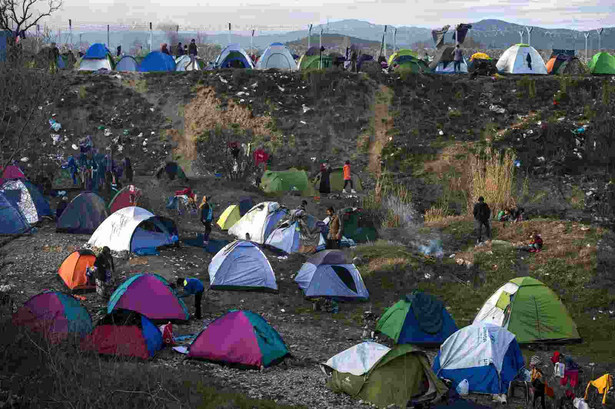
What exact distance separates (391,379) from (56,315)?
5.79 meters

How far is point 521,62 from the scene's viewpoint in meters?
41.5

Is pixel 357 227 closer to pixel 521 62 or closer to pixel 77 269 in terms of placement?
pixel 77 269

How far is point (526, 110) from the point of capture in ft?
122

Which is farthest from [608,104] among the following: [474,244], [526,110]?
[474,244]

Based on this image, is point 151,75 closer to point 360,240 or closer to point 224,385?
point 360,240

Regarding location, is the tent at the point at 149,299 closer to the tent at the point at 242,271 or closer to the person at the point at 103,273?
the person at the point at 103,273

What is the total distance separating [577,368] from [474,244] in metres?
9.13

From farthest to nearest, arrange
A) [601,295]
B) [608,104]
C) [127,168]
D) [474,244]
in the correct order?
[608,104], [127,168], [474,244], [601,295]

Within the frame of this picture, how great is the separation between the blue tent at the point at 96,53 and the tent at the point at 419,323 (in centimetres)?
2958

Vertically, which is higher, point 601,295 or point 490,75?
point 490,75

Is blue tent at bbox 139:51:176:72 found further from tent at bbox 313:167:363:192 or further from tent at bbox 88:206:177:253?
tent at bbox 88:206:177:253

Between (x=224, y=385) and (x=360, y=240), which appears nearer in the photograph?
(x=224, y=385)

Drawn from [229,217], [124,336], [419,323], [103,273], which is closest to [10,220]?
[229,217]

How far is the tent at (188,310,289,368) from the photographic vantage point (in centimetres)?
1478
